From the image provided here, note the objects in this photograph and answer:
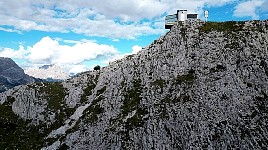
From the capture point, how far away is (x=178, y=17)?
4569 inches

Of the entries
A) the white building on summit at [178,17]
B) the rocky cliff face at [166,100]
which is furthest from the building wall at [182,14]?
the rocky cliff face at [166,100]

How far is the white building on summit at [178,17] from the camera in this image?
4555 inches

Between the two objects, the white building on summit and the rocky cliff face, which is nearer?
the rocky cliff face

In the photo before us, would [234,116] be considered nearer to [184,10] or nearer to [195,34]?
[195,34]

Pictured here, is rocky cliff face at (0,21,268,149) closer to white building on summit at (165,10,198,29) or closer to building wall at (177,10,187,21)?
building wall at (177,10,187,21)

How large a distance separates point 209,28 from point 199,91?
30518mm

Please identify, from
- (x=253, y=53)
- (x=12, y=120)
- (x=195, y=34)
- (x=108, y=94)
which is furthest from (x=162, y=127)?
(x=12, y=120)

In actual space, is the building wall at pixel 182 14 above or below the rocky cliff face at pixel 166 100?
above

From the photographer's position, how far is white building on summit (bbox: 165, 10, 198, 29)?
115688 millimetres

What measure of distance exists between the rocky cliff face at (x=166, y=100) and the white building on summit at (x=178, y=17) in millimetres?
18049

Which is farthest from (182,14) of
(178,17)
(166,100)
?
(166,100)

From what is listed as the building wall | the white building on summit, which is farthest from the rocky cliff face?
the white building on summit

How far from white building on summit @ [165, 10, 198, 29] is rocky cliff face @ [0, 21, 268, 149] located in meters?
18.0

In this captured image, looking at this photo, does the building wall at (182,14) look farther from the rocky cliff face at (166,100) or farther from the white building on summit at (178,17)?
the rocky cliff face at (166,100)
